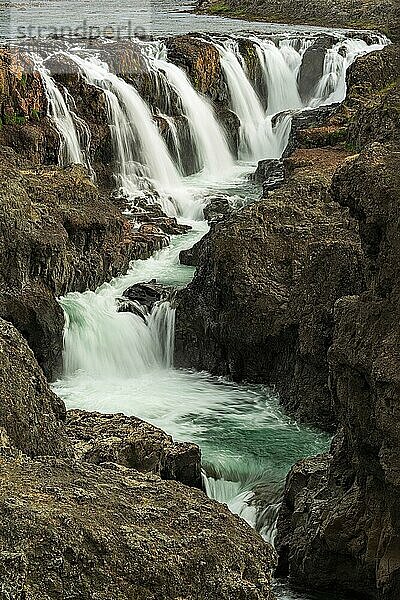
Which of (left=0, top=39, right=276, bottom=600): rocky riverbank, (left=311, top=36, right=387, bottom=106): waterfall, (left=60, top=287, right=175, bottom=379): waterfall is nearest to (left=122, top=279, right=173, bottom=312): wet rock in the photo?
(left=60, top=287, right=175, bottom=379): waterfall

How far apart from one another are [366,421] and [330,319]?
4305mm

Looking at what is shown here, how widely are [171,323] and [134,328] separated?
0.53 meters

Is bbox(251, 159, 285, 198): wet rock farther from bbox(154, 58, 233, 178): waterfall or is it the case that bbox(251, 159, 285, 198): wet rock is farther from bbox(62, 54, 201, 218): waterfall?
bbox(62, 54, 201, 218): waterfall

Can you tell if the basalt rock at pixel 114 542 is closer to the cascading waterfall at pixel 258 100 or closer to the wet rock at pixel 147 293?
the wet rock at pixel 147 293

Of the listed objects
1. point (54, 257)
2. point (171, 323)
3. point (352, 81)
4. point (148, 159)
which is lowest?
point (171, 323)

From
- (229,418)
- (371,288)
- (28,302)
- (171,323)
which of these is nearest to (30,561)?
(371,288)

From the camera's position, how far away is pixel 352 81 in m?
21.5

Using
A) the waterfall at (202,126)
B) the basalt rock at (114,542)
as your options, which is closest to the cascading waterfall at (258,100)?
the waterfall at (202,126)

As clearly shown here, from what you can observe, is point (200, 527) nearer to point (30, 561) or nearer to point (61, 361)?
point (30, 561)

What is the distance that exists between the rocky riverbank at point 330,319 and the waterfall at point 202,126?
2.00 metres

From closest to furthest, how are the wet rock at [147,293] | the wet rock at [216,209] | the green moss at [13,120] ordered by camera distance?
the wet rock at [147,293] < the green moss at [13,120] < the wet rock at [216,209]

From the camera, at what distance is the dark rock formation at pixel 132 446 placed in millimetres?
7828

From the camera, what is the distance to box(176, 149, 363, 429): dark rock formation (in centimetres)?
1152

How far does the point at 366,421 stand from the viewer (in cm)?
716
